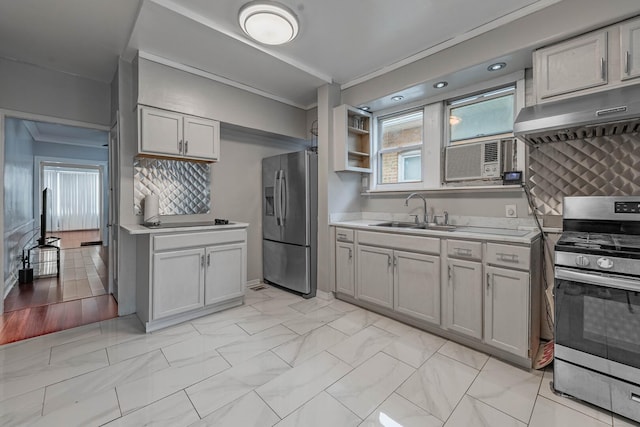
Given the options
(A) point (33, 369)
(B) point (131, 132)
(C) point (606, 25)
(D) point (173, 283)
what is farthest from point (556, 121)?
(A) point (33, 369)

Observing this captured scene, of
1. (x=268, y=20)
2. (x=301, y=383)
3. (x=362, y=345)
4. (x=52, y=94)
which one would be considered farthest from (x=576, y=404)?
(x=52, y=94)

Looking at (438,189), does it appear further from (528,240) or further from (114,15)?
(114,15)

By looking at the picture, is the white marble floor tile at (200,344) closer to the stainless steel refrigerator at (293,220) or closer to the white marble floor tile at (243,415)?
the white marble floor tile at (243,415)

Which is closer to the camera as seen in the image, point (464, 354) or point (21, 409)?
point (21, 409)

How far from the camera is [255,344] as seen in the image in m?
2.30

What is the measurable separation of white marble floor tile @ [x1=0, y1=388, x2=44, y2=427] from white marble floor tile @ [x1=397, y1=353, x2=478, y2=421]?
2093mm

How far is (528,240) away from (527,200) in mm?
653

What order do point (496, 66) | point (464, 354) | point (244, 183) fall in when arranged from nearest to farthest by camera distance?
1. point (464, 354)
2. point (496, 66)
3. point (244, 183)

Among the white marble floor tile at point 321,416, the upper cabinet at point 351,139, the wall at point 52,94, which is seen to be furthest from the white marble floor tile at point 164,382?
the wall at point 52,94

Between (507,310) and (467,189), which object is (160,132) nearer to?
(467,189)

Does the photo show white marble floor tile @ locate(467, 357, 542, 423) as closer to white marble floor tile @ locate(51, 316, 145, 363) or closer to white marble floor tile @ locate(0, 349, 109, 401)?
white marble floor tile @ locate(0, 349, 109, 401)

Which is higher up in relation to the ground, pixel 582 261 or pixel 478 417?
pixel 582 261

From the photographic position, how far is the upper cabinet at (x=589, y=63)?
1.73 meters

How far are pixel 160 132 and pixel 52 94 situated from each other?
1469mm
